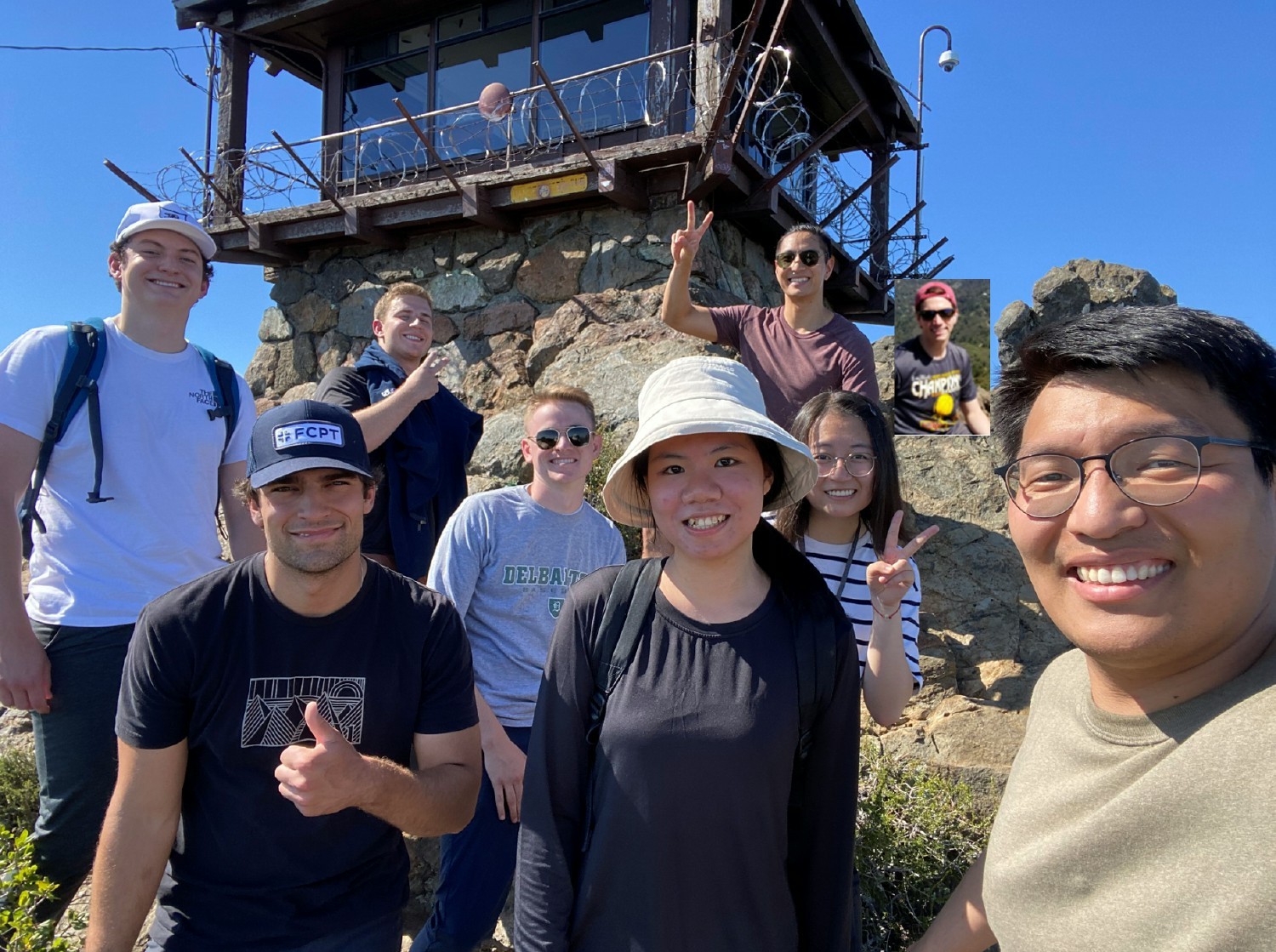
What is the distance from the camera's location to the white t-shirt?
8.19ft

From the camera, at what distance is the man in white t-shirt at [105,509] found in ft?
7.69

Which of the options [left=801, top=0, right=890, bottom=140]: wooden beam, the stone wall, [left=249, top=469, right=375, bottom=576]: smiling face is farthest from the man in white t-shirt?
[left=801, top=0, right=890, bottom=140]: wooden beam

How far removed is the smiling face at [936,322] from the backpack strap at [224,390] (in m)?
5.34

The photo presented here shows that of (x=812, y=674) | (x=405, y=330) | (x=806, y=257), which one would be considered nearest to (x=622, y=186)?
(x=806, y=257)

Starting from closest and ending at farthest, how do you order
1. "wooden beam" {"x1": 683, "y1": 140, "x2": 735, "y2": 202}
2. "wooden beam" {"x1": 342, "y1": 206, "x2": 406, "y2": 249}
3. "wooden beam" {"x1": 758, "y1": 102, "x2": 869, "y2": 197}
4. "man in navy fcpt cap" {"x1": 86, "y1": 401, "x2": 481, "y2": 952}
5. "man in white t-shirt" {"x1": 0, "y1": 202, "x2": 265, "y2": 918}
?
"man in navy fcpt cap" {"x1": 86, "y1": 401, "x2": 481, "y2": 952}, "man in white t-shirt" {"x1": 0, "y1": 202, "x2": 265, "y2": 918}, "wooden beam" {"x1": 758, "y1": 102, "x2": 869, "y2": 197}, "wooden beam" {"x1": 683, "y1": 140, "x2": 735, "y2": 202}, "wooden beam" {"x1": 342, "y1": 206, "x2": 406, "y2": 249}

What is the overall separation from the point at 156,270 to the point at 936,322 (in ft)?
18.3

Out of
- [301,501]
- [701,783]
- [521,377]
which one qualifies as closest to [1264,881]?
[701,783]

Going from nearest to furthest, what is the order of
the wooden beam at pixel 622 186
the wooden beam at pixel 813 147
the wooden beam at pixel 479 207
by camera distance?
the wooden beam at pixel 813 147, the wooden beam at pixel 622 186, the wooden beam at pixel 479 207

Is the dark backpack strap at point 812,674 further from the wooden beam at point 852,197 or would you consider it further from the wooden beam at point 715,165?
the wooden beam at point 852,197

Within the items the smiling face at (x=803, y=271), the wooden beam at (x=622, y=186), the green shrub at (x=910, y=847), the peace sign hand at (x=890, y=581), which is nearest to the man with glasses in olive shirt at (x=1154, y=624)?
the peace sign hand at (x=890, y=581)

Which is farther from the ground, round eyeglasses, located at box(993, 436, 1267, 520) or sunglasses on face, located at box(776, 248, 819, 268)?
sunglasses on face, located at box(776, 248, 819, 268)

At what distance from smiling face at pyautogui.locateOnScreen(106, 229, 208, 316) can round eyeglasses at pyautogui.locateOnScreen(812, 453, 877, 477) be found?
7.72 feet

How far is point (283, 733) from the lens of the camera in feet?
6.57

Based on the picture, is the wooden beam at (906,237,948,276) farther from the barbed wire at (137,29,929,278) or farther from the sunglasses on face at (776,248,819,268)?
the sunglasses on face at (776,248,819,268)
